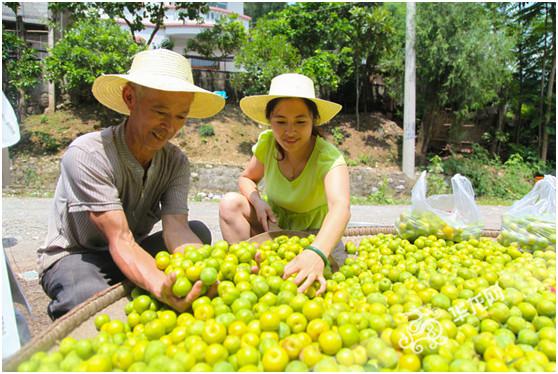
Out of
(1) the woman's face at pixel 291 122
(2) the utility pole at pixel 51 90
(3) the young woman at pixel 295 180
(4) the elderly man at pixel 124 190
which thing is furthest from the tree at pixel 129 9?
(1) the woman's face at pixel 291 122

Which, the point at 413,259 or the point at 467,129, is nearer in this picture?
the point at 413,259

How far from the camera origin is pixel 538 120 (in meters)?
14.3

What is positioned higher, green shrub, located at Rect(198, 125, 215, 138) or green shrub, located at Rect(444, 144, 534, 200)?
green shrub, located at Rect(198, 125, 215, 138)

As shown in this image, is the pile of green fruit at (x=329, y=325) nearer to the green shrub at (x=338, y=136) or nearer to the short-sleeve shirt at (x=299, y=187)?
the short-sleeve shirt at (x=299, y=187)

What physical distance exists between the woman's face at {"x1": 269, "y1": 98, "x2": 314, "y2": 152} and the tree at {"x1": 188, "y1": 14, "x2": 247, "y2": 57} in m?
13.3

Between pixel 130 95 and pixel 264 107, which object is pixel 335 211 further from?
pixel 130 95

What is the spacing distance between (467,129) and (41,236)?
15.0 m

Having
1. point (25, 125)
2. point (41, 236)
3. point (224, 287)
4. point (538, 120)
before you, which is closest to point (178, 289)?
point (224, 287)

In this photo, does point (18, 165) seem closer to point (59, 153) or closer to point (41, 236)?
point (59, 153)

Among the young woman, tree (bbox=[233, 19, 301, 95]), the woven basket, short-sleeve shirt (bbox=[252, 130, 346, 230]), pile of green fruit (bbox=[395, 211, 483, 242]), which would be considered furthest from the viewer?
tree (bbox=[233, 19, 301, 95])

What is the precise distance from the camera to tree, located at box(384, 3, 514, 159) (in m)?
12.5

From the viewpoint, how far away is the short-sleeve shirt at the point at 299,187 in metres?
3.06

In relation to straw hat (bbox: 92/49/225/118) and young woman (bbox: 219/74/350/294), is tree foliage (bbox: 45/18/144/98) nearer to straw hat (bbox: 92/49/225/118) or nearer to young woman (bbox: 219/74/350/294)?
young woman (bbox: 219/74/350/294)

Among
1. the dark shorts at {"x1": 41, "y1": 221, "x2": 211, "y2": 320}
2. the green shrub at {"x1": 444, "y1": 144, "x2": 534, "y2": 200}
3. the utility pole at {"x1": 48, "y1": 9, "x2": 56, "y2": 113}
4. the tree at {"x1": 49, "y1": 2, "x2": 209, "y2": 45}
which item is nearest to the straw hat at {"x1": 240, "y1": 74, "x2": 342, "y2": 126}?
the dark shorts at {"x1": 41, "y1": 221, "x2": 211, "y2": 320}
